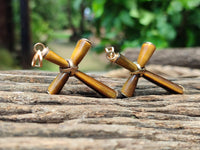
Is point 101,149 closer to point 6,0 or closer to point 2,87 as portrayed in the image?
point 2,87

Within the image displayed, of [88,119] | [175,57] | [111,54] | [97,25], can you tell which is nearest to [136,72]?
[111,54]

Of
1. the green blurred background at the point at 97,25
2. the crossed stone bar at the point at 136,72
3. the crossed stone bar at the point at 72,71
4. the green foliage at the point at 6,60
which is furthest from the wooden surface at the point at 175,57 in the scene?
the green foliage at the point at 6,60

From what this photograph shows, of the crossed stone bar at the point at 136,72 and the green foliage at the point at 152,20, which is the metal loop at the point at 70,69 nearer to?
the crossed stone bar at the point at 136,72

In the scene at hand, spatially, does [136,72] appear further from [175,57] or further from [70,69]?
[175,57]

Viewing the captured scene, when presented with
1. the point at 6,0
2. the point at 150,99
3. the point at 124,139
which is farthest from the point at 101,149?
the point at 6,0

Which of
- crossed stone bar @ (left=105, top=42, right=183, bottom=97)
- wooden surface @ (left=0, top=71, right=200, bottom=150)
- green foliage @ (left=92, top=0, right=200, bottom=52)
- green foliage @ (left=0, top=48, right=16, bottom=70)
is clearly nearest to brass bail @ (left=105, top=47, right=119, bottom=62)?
crossed stone bar @ (left=105, top=42, right=183, bottom=97)
